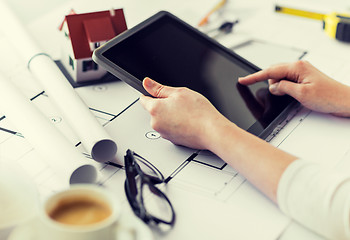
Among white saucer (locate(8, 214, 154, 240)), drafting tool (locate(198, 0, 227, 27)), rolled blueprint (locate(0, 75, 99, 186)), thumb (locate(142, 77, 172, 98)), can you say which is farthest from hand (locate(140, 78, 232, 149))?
drafting tool (locate(198, 0, 227, 27))

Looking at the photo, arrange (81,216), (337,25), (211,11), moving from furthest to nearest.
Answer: (211,11), (337,25), (81,216)

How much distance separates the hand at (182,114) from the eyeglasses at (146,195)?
8cm

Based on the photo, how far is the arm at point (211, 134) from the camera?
77cm

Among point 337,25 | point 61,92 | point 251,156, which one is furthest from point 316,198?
point 337,25

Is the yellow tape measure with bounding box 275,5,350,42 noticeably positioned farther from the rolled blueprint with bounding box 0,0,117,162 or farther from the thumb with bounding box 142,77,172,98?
the rolled blueprint with bounding box 0,0,117,162

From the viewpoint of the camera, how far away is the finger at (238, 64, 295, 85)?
1008 mm

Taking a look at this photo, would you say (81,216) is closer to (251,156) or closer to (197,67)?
(251,156)

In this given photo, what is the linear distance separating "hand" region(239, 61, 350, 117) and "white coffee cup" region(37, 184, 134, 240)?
50cm

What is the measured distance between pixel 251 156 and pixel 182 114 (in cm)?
15

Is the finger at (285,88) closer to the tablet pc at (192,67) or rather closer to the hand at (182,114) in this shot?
the tablet pc at (192,67)

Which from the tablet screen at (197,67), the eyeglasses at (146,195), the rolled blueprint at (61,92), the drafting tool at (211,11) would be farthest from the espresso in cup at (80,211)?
the drafting tool at (211,11)

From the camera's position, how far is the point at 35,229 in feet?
1.99

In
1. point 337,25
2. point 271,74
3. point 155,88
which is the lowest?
point 337,25

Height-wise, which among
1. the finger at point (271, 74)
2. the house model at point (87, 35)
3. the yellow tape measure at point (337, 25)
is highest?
the house model at point (87, 35)
